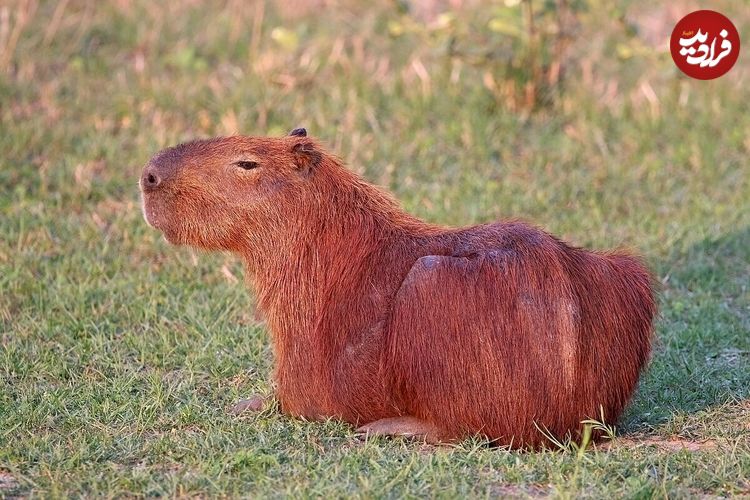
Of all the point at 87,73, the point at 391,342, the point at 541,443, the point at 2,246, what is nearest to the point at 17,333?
the point at 2,246

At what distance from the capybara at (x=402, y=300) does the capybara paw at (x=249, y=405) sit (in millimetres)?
147

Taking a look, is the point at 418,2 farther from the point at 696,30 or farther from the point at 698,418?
the point at 698,418

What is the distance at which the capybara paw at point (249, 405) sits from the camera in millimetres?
4438

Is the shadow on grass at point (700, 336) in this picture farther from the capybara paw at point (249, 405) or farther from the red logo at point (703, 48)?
the red logo at point (703, 48)

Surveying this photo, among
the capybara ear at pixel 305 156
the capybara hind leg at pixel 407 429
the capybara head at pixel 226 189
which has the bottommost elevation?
the capybara hind leg at pixel 407 429

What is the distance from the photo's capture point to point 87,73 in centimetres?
823

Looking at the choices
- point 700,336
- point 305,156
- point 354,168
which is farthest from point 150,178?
point 354,168

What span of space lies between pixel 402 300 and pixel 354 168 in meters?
3.27

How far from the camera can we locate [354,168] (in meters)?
7.22

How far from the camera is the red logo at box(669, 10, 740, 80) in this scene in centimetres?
760

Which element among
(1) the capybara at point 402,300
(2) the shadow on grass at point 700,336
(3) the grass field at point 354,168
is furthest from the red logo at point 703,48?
(1) the capybara at point 402,300

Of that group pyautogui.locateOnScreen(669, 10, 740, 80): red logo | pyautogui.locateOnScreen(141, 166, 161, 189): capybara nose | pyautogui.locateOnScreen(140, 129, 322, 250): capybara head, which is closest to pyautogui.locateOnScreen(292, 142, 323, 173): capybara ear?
pyautogui.locateOnScreen(140, 129, 322, 250): capybara head

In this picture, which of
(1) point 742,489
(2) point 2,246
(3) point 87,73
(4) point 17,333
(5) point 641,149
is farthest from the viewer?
(3) point 87,73

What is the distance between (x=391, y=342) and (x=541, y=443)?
0.60 m
